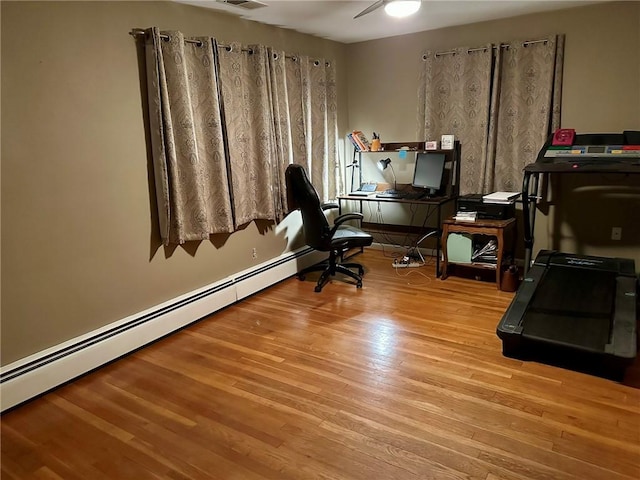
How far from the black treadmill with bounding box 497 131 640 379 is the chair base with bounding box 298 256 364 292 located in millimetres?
1460

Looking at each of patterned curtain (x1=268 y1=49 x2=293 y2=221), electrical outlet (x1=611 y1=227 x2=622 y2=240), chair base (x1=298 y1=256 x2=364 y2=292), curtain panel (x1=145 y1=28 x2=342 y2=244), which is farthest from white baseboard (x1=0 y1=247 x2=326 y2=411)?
electrical outlet (x1=611 y1=227 x2=622 y2=240)

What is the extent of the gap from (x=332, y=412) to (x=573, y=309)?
1.73 m

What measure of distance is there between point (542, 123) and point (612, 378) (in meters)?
2.39

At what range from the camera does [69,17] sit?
8.07 ft

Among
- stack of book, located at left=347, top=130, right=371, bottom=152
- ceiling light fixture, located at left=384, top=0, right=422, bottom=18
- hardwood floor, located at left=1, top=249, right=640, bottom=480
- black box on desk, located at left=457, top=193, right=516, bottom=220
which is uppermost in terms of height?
ceiling light fixture, located at left=384, top=0, right=422, bottom=18

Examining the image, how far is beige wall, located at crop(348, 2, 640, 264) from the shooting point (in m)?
3.56

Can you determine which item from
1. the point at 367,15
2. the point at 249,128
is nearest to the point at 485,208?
the point at 367,15

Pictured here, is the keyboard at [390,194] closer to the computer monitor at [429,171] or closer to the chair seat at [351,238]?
the computer monitor at [429,171]

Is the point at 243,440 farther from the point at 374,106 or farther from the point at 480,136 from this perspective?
the point at 374,106

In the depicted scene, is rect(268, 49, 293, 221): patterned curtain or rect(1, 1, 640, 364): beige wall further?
rect(268, 49, 293, 221): patterned curtain

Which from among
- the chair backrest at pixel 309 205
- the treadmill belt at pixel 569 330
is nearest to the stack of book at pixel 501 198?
the treadmill belt at pixel 569 330

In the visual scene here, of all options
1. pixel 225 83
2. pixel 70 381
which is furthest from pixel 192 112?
pixel 70 381

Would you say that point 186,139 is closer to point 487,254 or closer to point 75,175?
point 75,175

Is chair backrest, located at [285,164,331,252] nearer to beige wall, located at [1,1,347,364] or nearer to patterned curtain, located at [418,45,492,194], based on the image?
beige wall, located at [1,1,347,364]
